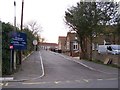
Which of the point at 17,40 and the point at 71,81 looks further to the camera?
the point at 17,40

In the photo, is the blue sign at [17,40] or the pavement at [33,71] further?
the blue sign at [17,40]

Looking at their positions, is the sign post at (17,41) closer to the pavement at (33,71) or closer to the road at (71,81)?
the pavement at (33,71)

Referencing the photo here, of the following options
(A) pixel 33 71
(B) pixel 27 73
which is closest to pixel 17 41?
(B) pixel 27 73

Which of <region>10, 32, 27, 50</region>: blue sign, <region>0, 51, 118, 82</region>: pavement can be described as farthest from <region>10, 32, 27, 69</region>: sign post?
<region>0, 51, 118, 82</region>: pavement

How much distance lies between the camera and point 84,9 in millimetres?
42344

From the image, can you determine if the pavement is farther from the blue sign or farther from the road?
the blue sign

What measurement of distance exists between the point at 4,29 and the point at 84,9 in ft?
61.6

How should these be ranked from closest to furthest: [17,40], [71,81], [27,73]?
1. [71,81]
2. [27,73]
3. [17,40]

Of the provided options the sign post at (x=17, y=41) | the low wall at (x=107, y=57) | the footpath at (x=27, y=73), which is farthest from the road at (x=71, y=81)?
the low wall at (x=107, y=57)

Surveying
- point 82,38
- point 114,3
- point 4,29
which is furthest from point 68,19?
point 4,29

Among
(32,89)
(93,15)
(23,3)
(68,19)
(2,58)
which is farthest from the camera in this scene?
(68,19)

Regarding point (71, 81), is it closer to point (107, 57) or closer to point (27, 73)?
point (27, 73)

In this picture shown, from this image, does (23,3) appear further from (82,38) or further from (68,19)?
(82,38)

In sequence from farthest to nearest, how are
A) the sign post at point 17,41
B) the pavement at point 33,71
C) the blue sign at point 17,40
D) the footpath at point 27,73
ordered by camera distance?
the blue sign at point 17,40 < the sign post at point 17,41 < the pavement at point 33,71 < the footpath at point 27,73
